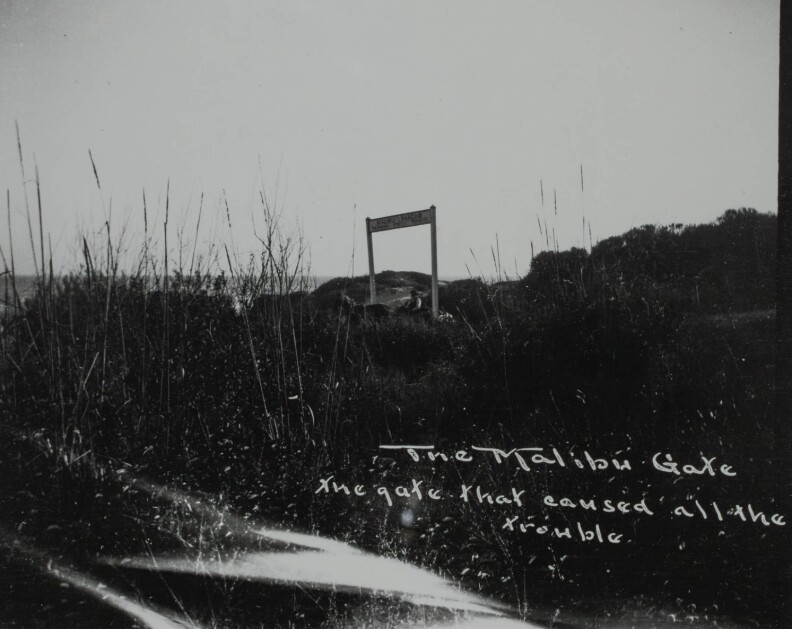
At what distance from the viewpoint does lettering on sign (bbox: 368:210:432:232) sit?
18.1ft

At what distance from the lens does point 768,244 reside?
11.1ft

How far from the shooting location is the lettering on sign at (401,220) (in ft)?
18.1

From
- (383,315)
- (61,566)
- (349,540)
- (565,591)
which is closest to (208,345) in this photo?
(61,566)

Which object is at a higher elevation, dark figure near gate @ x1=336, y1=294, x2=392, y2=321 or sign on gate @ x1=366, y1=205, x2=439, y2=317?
sign on gate @ x1=366, y1=205, x2=439, y2=317

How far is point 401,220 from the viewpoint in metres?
5.68

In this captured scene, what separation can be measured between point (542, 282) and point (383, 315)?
2.84 meters

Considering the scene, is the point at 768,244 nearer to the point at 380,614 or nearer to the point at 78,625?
the point at 380,614
